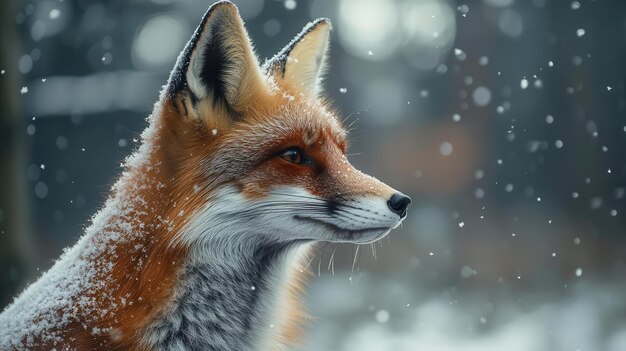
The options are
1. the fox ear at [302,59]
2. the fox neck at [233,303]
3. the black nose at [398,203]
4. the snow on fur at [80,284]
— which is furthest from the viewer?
the fox ear at [302,59]

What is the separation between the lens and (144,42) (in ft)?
27.1

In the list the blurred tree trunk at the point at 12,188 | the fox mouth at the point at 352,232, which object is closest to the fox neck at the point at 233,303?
the fox mouth at the point at 352,232

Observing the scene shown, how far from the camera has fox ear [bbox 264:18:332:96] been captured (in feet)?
8.07

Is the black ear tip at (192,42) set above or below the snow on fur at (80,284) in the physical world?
above

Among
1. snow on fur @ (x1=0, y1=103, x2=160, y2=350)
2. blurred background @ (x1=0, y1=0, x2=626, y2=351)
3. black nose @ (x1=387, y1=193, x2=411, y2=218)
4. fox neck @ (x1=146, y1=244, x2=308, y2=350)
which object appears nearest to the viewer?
snow on fur @ (x1=0, y1=103, x2=160, y2=350)

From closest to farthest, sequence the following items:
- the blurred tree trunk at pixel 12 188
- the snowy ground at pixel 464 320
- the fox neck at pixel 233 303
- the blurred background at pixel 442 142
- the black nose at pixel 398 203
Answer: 1. the fox neck at pixel 233 303
2. the black nose at pixel 398 203
3. the blurred tree trunk at pixel 12 188
4. the snowy ground at pixel 464 320
5. the blurred background at pixel 442 142

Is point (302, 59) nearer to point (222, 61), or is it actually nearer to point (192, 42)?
point (222, 61)

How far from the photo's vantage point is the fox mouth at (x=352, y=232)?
7.08 ft

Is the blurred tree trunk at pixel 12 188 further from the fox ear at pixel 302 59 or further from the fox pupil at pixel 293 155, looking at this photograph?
the fox pupil at pixel 293 155

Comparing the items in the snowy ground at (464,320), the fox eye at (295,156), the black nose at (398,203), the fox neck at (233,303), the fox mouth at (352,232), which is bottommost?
the snowy ground at (464,320)

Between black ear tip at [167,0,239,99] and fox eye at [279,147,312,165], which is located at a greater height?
black ear tip at [167,0,239,99]

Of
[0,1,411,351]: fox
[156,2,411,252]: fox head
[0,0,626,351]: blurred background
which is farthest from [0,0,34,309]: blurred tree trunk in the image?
[156,2,411,252]: fox head

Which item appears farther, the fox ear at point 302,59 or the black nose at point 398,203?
the fox ear at point 302,59

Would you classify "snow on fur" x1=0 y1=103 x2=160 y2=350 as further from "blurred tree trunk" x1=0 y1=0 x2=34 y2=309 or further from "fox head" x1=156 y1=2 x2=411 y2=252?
"blurred tree trunk" x1=0 y1=0 x2=34 y2=309
